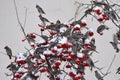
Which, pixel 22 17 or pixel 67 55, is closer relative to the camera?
pixel 67 55

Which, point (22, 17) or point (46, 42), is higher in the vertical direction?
point (22, 17)

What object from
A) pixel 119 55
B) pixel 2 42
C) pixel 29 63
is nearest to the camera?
pixel 29 63

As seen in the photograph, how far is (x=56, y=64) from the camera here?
5.18ft

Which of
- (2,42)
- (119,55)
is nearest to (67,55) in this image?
(2,42)

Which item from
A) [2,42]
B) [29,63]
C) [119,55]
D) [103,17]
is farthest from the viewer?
[119,55]

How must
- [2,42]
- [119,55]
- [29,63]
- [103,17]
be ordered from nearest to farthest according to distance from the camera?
[29,63] < [103,17] < [2,42] < [119,55]

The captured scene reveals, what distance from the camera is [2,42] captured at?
2846 millimetres

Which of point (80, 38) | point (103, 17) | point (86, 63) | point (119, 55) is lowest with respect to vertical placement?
point (86, 63)

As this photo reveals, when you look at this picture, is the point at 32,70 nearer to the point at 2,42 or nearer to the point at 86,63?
the point at 86,63

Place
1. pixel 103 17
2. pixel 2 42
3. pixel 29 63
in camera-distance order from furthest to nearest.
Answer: pixel 2 42, pixel 103 17, pixel 29 63

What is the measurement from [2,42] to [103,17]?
137cm

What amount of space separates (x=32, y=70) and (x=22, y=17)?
137cm

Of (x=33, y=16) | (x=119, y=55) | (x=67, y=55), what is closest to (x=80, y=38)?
(x=67, y=55)

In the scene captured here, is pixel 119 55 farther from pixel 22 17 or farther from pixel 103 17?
pixel 103 17
